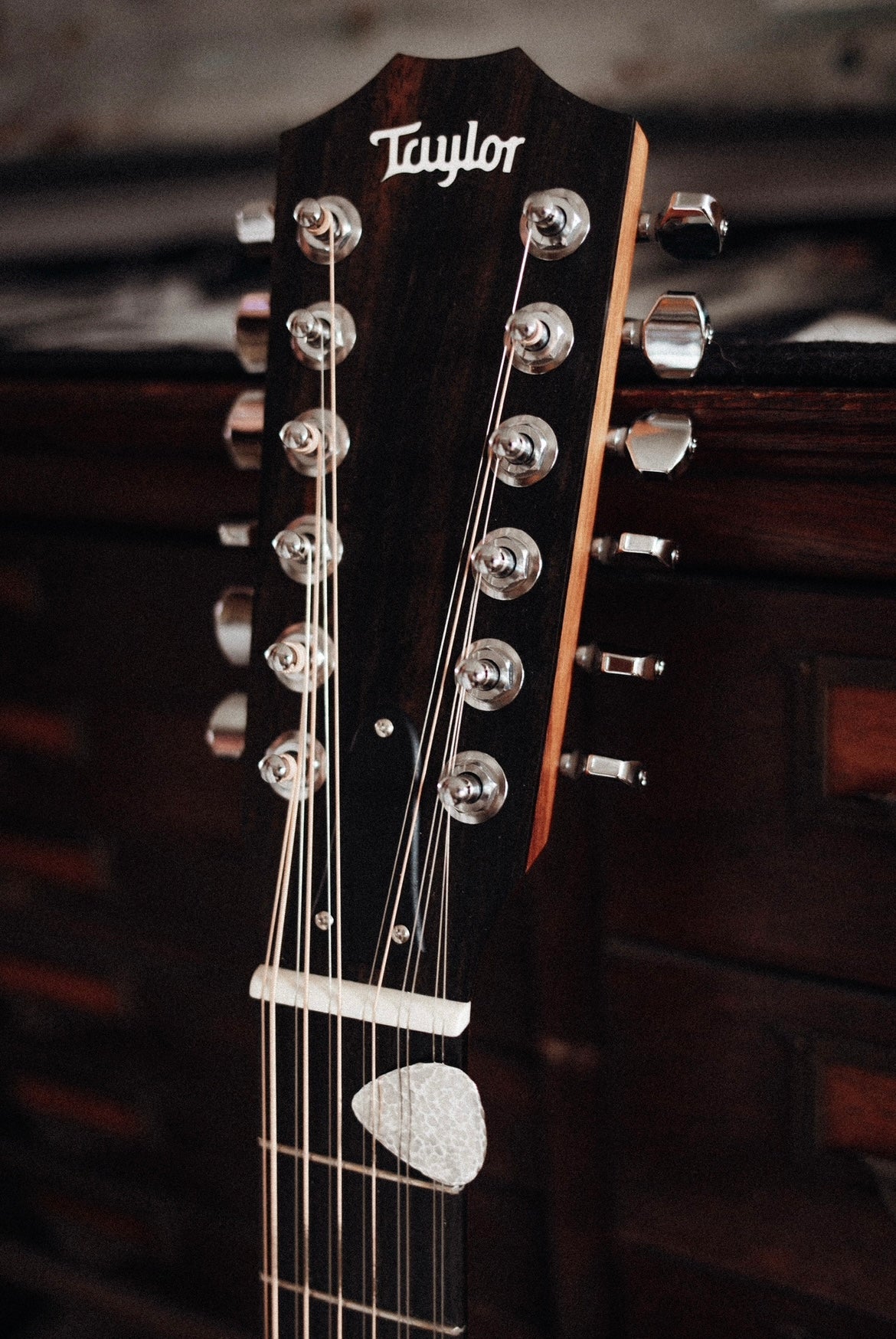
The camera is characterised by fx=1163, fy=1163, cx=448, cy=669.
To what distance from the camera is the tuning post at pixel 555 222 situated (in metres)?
0.47

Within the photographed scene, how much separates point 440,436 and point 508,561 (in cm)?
7

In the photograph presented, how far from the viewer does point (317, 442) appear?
0.51 meters

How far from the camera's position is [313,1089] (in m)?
0.56

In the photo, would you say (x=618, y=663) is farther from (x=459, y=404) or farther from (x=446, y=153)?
(x=446, y=153)

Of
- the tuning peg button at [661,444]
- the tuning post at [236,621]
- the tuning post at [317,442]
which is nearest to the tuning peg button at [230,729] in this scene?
the tuning post at [236,621]

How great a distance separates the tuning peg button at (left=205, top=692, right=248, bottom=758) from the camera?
58 centimetres

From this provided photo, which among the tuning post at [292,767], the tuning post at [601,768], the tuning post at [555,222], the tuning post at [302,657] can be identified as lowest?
the tuning post at [292,767]

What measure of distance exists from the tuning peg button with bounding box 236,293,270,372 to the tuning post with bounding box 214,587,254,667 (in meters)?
0.11

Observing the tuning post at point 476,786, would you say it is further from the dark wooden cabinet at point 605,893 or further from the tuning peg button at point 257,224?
the tuning peg button at point 257,224

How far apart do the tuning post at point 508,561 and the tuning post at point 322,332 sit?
11cm

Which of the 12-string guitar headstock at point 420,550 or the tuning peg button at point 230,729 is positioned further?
the tuning peg button at point 230,729

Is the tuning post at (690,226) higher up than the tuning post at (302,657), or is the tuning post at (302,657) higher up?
the tuning post at (690,226)

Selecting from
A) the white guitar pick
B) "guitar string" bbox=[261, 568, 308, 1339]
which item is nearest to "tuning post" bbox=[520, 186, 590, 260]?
"guitar string" bbox=[261, 568, 308, 1339]

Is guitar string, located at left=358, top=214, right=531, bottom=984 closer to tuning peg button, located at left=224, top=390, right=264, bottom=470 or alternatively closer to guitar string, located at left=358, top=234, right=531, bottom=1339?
guitar string, located at left=358, top=234, right=531, bottom=1339
